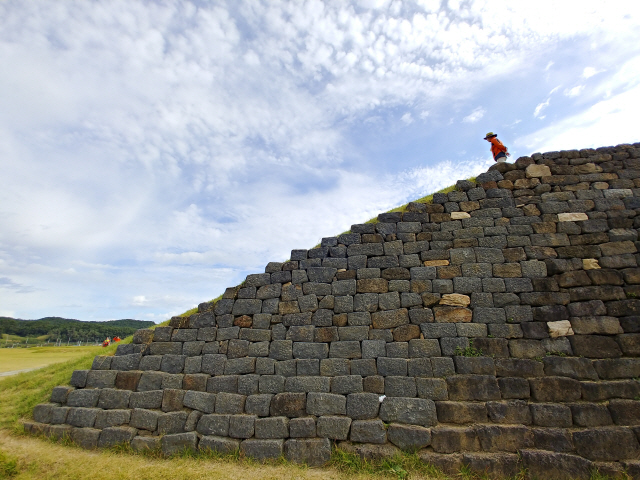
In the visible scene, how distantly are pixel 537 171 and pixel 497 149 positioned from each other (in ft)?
4.36

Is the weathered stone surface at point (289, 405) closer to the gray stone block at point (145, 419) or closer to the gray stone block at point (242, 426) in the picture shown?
the gray stone block at point (242, 426)

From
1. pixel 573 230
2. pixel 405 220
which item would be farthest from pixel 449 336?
pixel 573 230

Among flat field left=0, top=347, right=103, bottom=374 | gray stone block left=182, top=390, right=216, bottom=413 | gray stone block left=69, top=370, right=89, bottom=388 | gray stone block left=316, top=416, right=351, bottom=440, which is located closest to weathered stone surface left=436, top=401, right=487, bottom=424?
gray stone block left=316, top=416, right=351, bottom=440

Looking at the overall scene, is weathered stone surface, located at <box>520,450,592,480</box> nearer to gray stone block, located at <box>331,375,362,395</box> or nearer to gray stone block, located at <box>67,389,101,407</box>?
gray stone block, located at <box>331,375,362,395</box>

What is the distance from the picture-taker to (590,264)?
755cm

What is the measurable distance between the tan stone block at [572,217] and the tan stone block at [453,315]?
3.48m

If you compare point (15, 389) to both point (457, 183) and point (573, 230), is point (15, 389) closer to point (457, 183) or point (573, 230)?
point (457, 183)

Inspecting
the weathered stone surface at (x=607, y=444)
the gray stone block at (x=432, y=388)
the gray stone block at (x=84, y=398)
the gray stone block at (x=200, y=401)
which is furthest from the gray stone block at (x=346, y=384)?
the gray stone block at (x=84, y=398)

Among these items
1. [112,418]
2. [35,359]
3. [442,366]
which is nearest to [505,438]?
[442,366]

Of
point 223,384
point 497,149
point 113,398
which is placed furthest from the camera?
point 497,149

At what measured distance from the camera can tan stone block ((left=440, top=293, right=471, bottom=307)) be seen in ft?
24.4

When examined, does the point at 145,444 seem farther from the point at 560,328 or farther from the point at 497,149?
the point at 497,149

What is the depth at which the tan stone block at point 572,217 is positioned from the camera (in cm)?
809

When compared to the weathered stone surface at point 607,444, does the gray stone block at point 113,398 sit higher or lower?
higher
